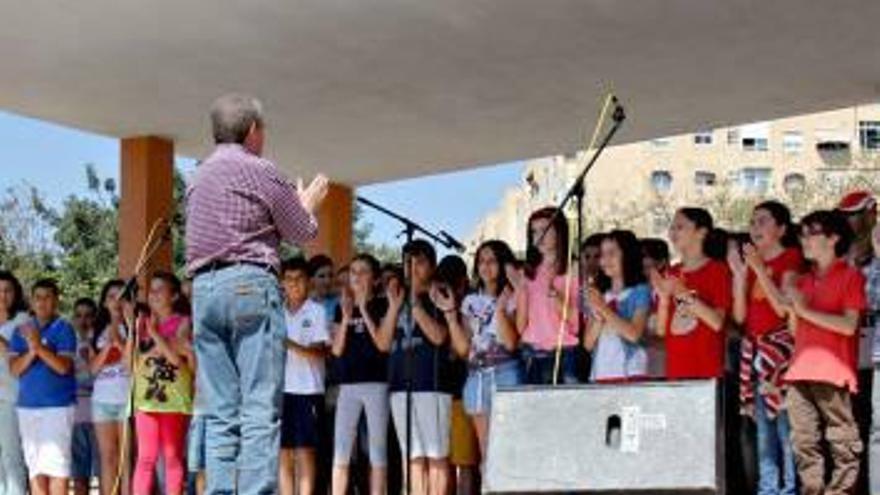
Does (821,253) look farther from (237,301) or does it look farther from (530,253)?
(237,301)

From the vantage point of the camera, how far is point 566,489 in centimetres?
468

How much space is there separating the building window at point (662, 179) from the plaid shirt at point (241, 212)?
164ft

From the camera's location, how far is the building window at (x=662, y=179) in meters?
54.3

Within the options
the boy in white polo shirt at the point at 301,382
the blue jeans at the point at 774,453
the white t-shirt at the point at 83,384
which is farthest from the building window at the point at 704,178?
the blue jeans at the point at 774,453

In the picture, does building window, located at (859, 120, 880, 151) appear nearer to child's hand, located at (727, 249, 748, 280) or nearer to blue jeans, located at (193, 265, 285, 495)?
child's hand, located at (727, 249, 748, 280)

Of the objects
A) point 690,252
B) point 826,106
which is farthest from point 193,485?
point 826,106

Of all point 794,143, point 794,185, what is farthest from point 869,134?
point 794,185

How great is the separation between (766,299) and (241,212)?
3001 mm

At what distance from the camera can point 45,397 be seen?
27.1 feet

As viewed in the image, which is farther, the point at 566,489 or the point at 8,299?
the point at 8,299

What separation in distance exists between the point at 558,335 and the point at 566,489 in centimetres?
239

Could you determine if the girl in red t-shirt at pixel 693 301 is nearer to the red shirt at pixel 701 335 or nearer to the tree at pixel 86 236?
the red shirt at pixel 701 335

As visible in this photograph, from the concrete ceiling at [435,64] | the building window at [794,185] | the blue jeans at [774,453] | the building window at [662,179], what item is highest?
the building window at [662,179]

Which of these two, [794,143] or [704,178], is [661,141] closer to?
[704,178]
